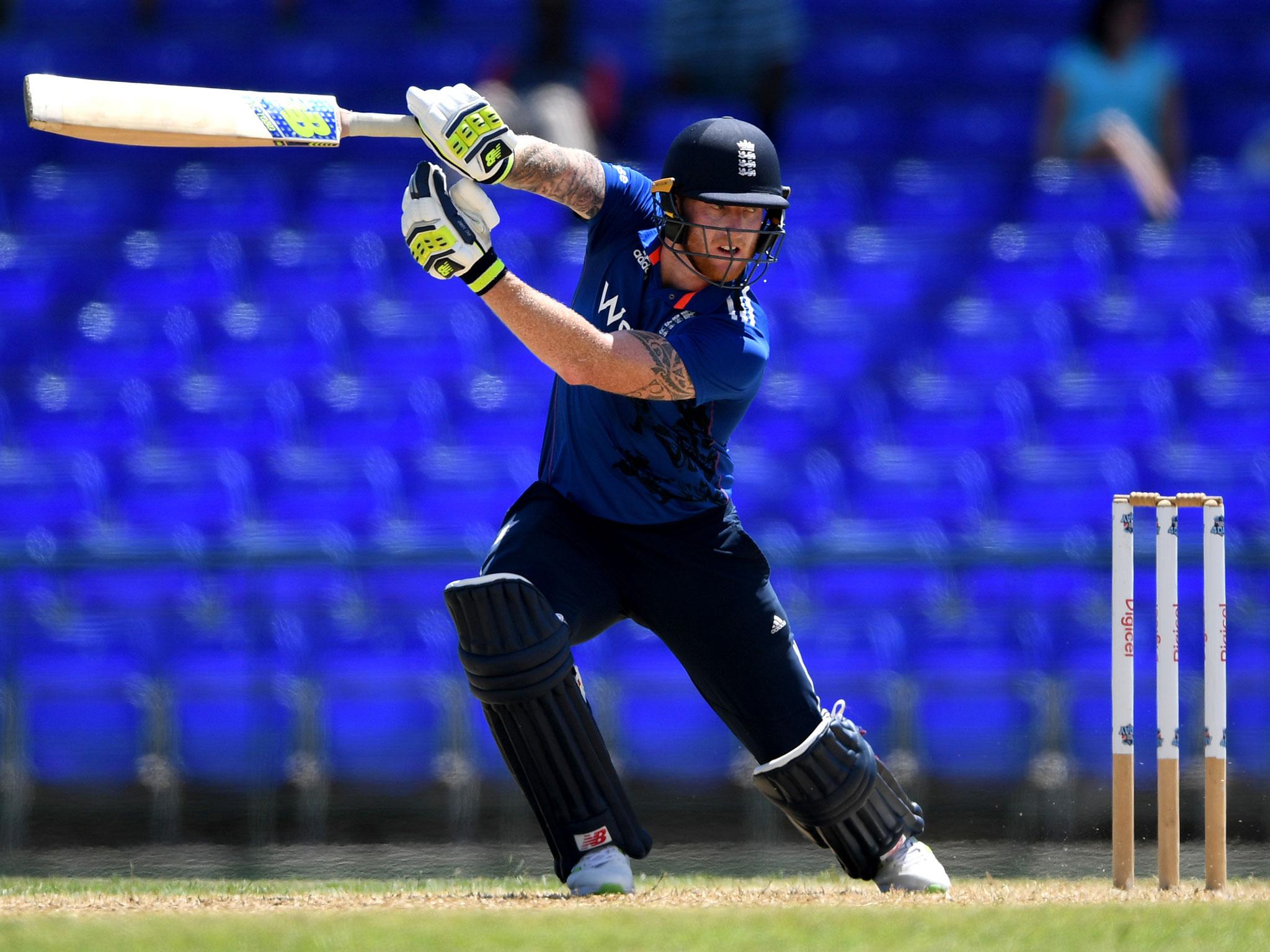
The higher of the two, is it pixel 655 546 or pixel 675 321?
pixel 675 321

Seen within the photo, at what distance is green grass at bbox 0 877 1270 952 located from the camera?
310 centimetres

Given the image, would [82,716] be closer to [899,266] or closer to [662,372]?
[662,372]

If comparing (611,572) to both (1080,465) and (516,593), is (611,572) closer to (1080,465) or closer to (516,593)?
(516,593)

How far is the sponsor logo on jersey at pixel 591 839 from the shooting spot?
3758 mm

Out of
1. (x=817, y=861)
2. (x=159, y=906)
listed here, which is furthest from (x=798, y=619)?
(x=159, y=906)

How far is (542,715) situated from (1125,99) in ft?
17.4

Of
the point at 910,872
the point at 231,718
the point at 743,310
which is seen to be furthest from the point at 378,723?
the point at 743,310

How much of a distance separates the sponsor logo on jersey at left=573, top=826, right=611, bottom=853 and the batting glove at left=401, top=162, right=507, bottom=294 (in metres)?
1.24

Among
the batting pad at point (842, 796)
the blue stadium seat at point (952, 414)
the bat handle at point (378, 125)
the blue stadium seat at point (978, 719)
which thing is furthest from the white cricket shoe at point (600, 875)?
the blue stadium seat at point (952, 414)

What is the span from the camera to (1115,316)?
7449 mm

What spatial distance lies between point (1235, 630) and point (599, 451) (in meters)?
2.69

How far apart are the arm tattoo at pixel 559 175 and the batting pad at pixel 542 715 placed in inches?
37.1

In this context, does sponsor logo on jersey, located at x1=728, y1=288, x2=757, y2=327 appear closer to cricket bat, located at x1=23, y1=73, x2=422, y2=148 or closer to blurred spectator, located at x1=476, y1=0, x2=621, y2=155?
cricket bat, located at x1=23, y1=73, x2=422, y2=148

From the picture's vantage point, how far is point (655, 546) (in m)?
3.90
